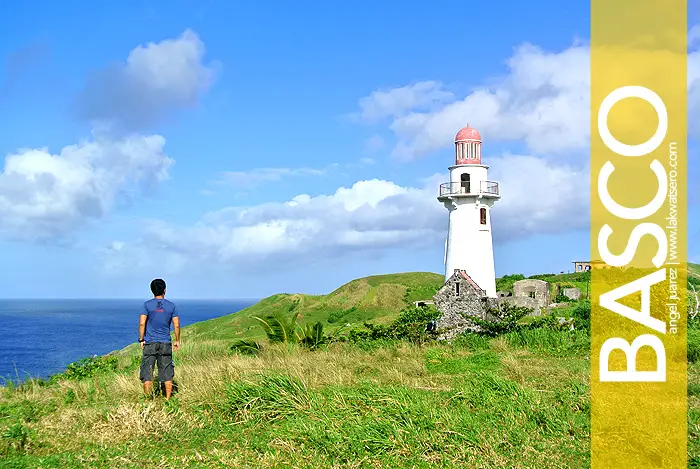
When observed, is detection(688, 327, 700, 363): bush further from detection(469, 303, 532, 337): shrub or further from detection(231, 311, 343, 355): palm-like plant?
detection(231, 311, 343, 355): palm-like plant

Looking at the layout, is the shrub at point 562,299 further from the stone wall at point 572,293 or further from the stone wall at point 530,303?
the stone wall at point 530,303

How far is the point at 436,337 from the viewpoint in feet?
60.4

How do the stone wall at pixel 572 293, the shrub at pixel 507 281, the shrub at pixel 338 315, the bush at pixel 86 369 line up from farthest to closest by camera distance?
the shrub at pixel 507 281
the shrub at pixel 338 315
the stone wall at pixel 572 293
the bush at pixel 86 369

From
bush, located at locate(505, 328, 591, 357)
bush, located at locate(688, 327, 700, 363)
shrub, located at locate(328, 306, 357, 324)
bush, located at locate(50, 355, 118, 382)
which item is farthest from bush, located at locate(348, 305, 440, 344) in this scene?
shrub, located at locate(328, 306, 357, 324)

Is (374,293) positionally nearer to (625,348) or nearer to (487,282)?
(487,282)

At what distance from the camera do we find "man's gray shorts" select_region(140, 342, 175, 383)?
971 cm

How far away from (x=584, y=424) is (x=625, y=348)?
6901 millimetres

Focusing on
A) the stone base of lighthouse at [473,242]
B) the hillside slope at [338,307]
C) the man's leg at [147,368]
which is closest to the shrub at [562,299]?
the stone base of lighthouse at [473,242]

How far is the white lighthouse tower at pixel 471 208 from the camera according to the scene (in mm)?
25422

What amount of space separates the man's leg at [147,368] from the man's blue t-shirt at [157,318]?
148 mm

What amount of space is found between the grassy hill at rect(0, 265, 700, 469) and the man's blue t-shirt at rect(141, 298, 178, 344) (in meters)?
0.85

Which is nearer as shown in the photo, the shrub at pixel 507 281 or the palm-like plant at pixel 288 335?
the palm-like plant at pixel 288 335

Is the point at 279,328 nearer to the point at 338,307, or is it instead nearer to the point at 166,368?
the point at 166,368

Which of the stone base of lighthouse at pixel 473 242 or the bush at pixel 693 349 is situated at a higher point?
the stone base of lighthouse at pixel 473 242
